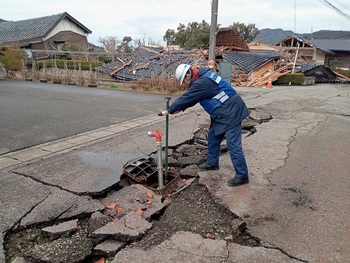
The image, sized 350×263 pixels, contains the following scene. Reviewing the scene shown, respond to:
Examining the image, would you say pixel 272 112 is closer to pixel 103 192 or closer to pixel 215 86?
pixel 215 86

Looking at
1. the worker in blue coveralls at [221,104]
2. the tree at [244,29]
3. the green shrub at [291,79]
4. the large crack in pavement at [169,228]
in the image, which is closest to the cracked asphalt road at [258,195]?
the large crack in pavement at [169,228]

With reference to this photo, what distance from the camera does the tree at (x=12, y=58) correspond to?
1752 centimetres

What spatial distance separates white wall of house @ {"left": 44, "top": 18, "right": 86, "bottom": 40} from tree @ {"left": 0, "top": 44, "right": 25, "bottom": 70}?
8.76 m

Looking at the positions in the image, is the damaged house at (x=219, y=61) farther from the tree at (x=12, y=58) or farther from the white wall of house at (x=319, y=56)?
the white wall of house at (x=319, y=56)

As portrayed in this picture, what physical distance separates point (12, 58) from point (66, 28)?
12.4m

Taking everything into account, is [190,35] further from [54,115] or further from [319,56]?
[54,115]

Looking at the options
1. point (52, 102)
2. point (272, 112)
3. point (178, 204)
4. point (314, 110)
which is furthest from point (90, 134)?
point (314, 110)

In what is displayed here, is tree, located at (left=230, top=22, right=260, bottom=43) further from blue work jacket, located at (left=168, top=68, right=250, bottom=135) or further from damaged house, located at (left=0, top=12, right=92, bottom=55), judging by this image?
blue work jacket, located at (left=168, top=68, right=250, bottom=135)

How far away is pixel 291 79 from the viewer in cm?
1827

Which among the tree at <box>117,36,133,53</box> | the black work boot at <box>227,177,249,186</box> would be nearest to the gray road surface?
the black work boot at <box>227,177,249,186</box>

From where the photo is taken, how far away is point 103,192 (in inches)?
124

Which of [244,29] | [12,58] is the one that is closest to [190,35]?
[244,29]

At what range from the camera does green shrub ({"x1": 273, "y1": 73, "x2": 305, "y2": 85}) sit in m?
18.2

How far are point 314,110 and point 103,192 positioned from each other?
7772 mm
